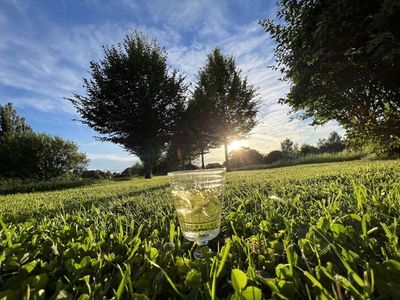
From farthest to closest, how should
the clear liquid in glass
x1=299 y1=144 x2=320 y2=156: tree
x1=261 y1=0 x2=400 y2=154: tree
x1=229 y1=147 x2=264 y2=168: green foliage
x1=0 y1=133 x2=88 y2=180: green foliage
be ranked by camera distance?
x1=299 y1=144 x2=320 y2=156: tree
x1=229 y1=147 x2=264 y2=168: green foliage
x1=0 y1=133 x2=88 y2=180: green foliage
x1=261 y1=0 x2=400 y2=154: tree
the clear liquid in glass

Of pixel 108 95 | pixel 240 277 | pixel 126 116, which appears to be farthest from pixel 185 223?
pixel 108 95

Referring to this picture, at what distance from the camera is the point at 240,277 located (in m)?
0.61

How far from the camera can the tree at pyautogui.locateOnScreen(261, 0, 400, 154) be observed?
5660 millimetres

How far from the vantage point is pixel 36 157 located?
89.3 feet

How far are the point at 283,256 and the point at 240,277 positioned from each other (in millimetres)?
359

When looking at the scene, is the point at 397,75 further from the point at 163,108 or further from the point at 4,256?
the point at 163,108

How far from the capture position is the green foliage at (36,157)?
88.1 feet

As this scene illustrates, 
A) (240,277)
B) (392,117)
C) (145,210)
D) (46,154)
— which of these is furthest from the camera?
(46,154)

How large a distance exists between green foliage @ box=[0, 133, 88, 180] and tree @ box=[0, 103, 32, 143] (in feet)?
41.7

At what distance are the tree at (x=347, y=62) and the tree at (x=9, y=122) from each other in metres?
41.7

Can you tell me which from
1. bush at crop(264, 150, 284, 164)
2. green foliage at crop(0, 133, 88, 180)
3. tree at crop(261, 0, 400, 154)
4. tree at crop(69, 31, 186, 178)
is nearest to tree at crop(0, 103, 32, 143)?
green foliage at crop(0, 133, 88, 180)

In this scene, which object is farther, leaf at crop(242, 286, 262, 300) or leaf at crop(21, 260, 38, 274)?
leaf at crop(21, 260, 38, 274)

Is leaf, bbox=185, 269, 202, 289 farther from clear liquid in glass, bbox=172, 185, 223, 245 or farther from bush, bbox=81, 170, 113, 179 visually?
bush, bbox=81, 170, 113, 179

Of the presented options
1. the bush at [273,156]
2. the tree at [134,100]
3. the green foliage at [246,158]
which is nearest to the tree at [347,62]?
the tree at [134,100]
